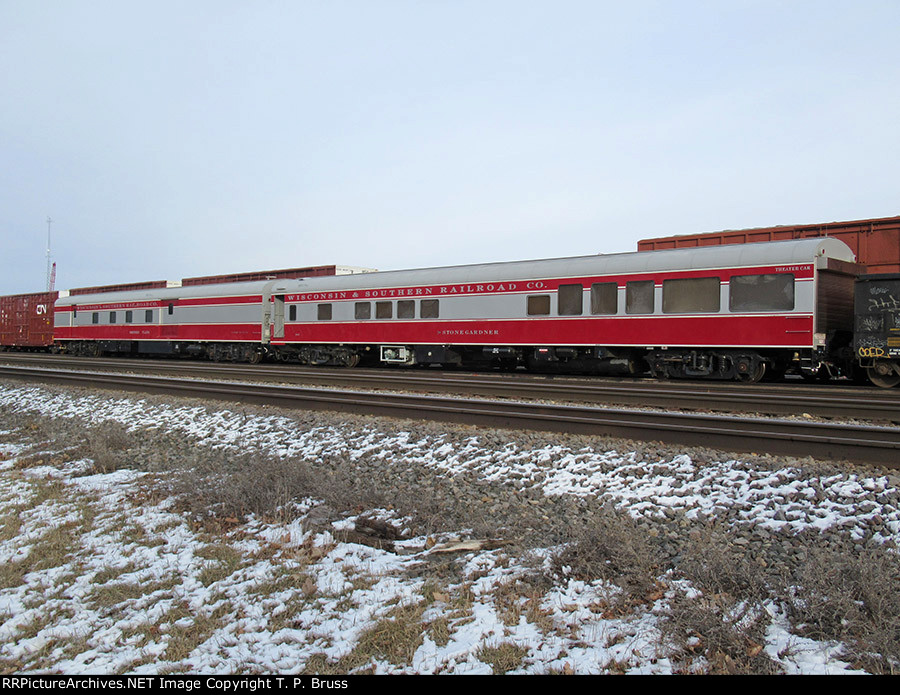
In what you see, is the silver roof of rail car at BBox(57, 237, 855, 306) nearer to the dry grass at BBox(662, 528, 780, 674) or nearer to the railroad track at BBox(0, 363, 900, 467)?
the railroad track at BBox(0, 363, 900, 467)

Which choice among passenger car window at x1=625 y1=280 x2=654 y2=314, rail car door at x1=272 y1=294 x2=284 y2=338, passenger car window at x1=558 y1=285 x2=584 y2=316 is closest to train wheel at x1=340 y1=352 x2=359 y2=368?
rail car door at x1=272 y1=294 x2=284 y2=338

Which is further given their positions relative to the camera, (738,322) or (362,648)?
(738,322)

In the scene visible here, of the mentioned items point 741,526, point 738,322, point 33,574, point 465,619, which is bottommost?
point 33,574

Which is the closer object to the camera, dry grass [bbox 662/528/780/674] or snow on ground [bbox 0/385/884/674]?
dry grass [bbox 662/528/780/674]

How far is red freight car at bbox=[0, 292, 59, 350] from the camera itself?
34688 millimetres

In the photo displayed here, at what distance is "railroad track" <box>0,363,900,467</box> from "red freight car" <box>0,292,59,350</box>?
2653 cm

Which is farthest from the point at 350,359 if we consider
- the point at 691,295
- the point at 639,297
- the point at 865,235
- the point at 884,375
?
the point at 865,235

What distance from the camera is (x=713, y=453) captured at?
6988 mm

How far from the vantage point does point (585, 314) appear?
16.4 m

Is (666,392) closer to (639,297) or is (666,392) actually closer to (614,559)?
(639,297)

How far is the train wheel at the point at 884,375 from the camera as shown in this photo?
13.5m
